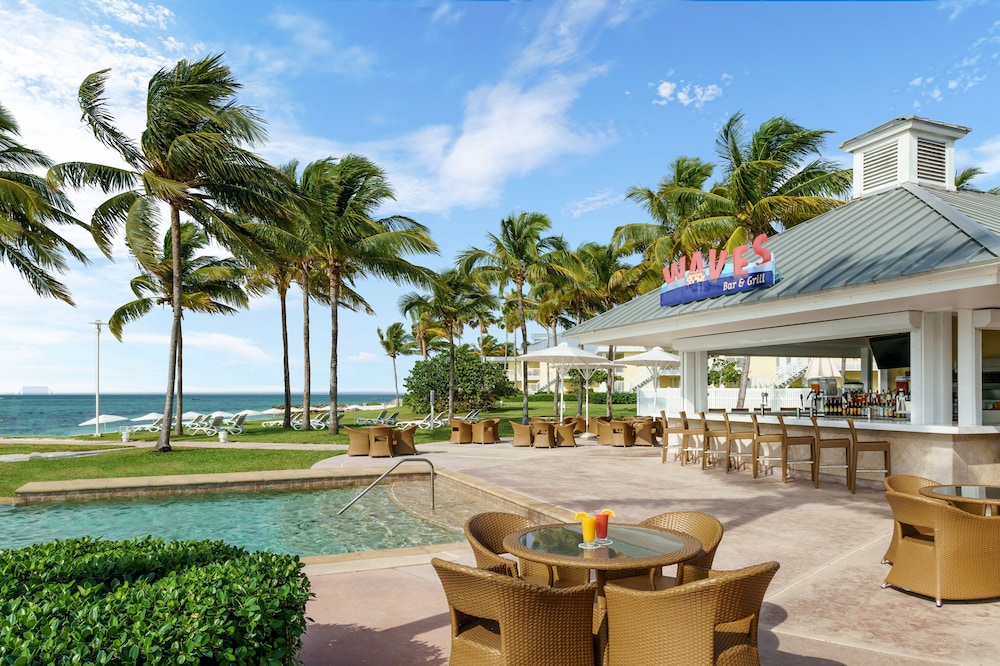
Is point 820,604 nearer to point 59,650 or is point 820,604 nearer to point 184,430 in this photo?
point 59,650

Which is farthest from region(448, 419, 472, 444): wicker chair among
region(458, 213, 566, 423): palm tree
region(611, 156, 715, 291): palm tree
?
region(611, 156, 715, 291): palm tree

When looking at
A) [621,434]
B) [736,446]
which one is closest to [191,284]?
[621,434]

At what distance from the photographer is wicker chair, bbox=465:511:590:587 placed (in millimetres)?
3928

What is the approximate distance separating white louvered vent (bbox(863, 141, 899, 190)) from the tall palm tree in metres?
12.9

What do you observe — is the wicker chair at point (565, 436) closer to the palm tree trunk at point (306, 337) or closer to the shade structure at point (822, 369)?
the palm tree trunk at point (306, 337)

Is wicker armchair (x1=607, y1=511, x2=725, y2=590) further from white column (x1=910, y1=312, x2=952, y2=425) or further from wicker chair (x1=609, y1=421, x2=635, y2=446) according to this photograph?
wicker chair (x1=609, y1=421, x2=635, y2=446)

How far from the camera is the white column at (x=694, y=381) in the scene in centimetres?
1430

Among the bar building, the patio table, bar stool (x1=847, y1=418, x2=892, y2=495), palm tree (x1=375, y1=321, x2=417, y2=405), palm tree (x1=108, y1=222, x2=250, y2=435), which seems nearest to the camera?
the patio table

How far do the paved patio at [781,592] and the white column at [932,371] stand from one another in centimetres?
138

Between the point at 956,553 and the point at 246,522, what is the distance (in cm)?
819

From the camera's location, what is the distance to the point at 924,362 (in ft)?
30.8

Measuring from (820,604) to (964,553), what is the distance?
1.08 meters

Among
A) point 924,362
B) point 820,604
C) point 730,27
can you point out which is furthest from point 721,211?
point 820,604

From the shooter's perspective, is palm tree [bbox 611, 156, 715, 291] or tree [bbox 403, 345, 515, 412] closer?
palm tree [bbox 611, 156, 715, 291]
